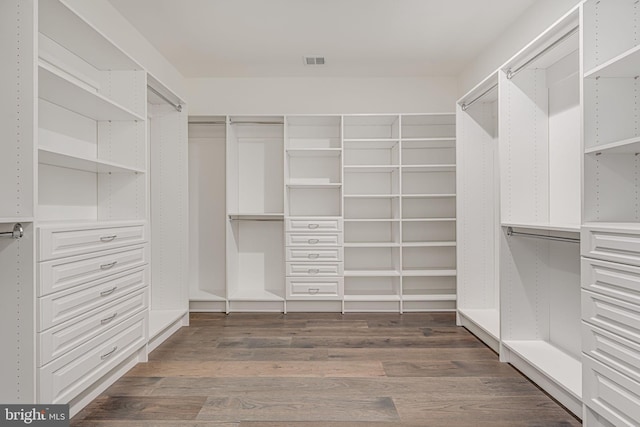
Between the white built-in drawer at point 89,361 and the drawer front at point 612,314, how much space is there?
8.28ft

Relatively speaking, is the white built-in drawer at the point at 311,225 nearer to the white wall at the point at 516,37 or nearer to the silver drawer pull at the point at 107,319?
the silver drawer pull at the point at 107,319

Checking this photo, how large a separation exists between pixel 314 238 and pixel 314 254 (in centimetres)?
17

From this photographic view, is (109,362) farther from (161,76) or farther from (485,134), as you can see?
(485,134)

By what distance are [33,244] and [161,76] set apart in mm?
2607

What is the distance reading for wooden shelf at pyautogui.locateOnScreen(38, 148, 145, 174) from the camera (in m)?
1.89

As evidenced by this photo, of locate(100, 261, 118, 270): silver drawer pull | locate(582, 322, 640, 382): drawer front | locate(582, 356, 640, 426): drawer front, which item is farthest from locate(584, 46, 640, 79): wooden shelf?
locate(100, 261, 118, 270): silver drawer pull

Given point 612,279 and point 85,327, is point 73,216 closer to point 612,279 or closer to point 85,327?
point 85,327

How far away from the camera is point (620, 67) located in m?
1.69

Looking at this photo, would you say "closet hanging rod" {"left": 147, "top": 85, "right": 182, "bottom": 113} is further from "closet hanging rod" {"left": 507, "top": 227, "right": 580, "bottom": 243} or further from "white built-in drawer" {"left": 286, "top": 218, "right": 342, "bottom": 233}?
"closet hanging rod" {"left": 507, "top": 227, "right": 580, "bottom": 243}

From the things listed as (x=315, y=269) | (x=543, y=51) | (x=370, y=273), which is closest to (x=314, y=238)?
(x=315, y=269)

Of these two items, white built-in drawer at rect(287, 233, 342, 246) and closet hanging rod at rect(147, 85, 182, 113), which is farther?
white built-in drawer at rect(287, 233, 342, 246)

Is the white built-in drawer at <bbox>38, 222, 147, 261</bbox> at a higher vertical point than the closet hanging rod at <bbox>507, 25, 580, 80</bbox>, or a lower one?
lower

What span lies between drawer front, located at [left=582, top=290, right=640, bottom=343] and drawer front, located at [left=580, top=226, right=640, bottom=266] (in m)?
0.18

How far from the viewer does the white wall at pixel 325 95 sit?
173 inches
